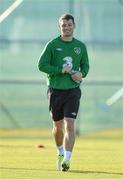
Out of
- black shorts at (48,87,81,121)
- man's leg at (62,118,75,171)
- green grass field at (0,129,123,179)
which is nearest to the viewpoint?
green grass field at (0,129,123,179)

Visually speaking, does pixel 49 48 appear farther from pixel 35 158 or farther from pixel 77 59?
pixel 35 158

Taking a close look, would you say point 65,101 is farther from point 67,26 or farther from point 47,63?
point 67,26

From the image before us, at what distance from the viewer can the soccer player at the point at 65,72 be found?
11.3 metres

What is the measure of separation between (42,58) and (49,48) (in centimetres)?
16

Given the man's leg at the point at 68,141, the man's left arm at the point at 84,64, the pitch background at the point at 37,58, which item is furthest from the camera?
the pitch background at the point at 37,58

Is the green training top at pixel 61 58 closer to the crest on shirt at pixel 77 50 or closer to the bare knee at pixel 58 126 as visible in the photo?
the crest on shirt at pixel 77 50

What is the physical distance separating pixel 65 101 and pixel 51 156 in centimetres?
251

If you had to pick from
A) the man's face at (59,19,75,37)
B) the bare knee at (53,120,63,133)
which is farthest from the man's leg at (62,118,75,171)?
the man's face at (59,19,75,37)

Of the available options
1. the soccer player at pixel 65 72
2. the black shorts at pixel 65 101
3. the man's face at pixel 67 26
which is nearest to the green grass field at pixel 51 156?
the soccer player at pixel 65 72

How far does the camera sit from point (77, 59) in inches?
454

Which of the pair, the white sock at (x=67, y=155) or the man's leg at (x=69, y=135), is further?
the man's leg at (x=69, y=135)

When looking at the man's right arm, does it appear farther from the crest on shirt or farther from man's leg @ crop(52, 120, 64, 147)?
man's leg @ crop(52, 120, 64, 147)

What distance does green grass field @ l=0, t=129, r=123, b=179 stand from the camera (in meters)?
10.8

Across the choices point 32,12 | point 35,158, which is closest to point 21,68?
point 32,12
